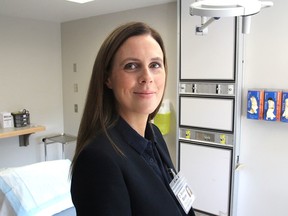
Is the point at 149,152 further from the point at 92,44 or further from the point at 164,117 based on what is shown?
the point at 92,44

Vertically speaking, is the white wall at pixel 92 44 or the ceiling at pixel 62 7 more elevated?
the ceiling at pixel 62 7

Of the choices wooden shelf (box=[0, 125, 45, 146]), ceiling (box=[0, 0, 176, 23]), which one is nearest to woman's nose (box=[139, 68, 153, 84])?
ceiling (box=[0, 0, 176, 23])

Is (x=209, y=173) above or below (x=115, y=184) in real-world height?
below

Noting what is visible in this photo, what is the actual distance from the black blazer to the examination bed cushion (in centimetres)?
129

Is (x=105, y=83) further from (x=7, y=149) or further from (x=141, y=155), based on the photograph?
(x=7, y=149)

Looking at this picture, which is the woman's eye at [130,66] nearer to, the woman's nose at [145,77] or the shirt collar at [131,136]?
the woman's nose at [145,77]

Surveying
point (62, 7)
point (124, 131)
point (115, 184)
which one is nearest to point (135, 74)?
point (124, 131)

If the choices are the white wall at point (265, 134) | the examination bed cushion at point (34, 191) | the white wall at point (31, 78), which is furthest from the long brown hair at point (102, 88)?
the white wall at point (31, 78)

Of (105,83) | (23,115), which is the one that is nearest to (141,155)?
(105,83)

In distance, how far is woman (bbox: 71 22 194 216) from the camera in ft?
2.01

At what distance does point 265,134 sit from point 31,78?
2821 mm

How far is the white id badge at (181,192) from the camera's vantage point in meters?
0.86

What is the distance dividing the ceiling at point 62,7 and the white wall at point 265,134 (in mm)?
968

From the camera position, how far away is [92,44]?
3.40 m
